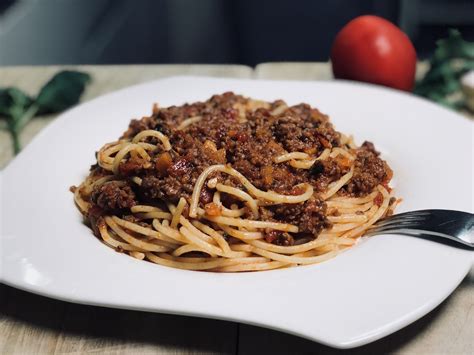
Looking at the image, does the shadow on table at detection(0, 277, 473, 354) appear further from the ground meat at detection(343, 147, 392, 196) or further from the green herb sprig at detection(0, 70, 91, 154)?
the green herb sprig at detection(0, 70, 91, 154)

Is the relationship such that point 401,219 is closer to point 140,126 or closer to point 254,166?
point 254,166

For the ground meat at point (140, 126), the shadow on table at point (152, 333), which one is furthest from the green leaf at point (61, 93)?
the shadow on table at point (152, 333)

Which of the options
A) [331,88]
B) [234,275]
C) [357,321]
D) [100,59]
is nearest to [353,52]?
[331,88]

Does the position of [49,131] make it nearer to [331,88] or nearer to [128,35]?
[331,88]

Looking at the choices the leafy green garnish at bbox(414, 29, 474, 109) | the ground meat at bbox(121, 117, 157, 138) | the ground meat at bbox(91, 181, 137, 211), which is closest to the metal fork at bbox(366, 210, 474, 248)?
the ground meat at bbox(91, 181, 137, 211)

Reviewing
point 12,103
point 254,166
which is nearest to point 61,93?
point 12,103

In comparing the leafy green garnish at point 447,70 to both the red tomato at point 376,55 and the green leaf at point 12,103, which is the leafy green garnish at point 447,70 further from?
the green leaf at point 12,103
